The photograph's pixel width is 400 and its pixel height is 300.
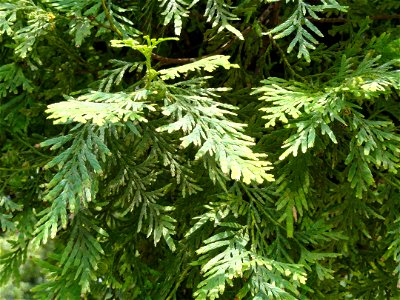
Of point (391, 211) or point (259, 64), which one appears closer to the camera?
point (391, 211)

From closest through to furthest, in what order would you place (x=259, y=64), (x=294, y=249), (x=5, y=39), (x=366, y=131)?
(x=366, y=131) < (x=294, y=249) < (x=259, y=64) < (x=5, y=39)

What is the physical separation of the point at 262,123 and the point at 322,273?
Result: 615 mm

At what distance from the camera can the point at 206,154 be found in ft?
6.21

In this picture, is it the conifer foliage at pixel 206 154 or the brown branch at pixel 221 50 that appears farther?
the brown branch at pixel 221 50

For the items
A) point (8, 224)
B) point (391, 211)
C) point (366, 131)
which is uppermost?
point (366, 131)

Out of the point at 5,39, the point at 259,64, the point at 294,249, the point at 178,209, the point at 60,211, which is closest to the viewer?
the point at 60,211

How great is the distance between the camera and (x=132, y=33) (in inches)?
84.0

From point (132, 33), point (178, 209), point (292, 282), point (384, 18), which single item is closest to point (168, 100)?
point (132, 33)

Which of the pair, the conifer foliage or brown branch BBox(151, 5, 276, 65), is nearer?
the conifer foliage

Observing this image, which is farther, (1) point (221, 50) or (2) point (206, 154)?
(1) point (221, 50)

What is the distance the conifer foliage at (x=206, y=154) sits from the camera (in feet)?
5.81

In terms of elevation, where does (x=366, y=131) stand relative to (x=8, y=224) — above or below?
above

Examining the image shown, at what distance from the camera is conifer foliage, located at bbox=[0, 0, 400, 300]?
177cm

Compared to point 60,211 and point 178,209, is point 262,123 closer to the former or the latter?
point 178,209
